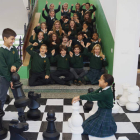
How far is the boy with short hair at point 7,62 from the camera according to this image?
250 cm

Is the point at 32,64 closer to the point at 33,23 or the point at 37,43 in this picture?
the point at 37,43

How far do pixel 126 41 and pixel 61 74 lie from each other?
1.36m

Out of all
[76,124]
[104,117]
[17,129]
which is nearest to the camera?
[17,129]

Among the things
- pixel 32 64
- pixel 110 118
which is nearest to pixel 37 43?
pixel 32 64

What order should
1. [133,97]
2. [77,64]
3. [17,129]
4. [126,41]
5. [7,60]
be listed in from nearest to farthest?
[17,129] < [7,60] < [133,97] < [126,41] < [77,64]

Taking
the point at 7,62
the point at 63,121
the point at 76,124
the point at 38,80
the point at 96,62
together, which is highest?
the point at 7,62

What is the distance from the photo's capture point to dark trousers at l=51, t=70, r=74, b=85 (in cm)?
403

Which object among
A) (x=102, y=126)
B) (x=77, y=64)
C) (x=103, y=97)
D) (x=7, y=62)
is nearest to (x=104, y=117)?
(x=102, y=126)

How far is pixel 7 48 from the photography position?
2.58 m

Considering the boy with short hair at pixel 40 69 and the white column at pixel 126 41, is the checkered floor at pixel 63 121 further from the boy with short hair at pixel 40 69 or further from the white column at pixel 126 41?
the white column at pixel 126 41

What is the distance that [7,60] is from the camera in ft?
8.49

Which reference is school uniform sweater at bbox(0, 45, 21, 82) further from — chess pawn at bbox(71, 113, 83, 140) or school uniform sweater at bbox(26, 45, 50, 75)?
school uniform sweater at bbox(26, 45, 50, 75)

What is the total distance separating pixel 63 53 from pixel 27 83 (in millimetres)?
899

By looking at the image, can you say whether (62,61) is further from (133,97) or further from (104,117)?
(104,117)
